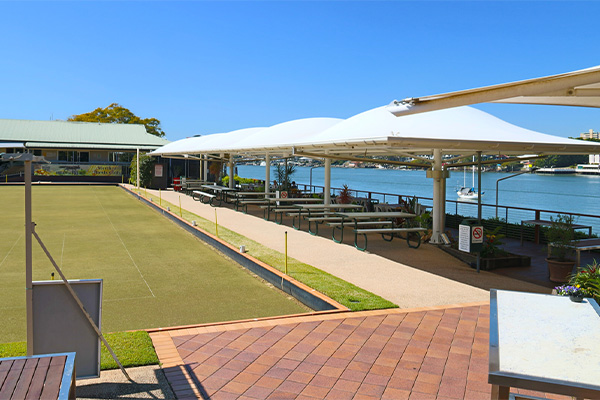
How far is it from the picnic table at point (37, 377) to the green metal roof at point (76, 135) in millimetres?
44324

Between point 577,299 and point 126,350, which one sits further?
point 126,350

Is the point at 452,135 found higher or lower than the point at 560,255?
higher

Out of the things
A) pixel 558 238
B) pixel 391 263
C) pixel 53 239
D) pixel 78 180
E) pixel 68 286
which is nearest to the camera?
pixel 68 286

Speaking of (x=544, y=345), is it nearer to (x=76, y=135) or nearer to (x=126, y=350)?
(x=126, y=350)

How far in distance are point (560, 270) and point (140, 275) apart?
289 inches

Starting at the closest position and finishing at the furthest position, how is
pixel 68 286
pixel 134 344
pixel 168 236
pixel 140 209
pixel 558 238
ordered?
1. pixel 68 286
2. pixel 134 344
3. pixel 558 238
4. pixel 168 236
5. pixel 140 209

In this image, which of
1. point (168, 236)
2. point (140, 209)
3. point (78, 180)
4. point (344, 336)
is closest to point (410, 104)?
point (344, 336)

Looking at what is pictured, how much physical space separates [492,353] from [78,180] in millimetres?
45472

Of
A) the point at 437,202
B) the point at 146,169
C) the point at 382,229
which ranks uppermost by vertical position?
the point at 146,169

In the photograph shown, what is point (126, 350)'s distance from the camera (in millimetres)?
5258

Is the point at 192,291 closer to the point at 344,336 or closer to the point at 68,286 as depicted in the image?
the point at 344,336

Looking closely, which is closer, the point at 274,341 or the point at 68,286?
the point at 68,286

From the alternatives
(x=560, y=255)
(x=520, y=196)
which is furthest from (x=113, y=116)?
(x=560, y=255)

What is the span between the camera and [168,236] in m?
14.9
